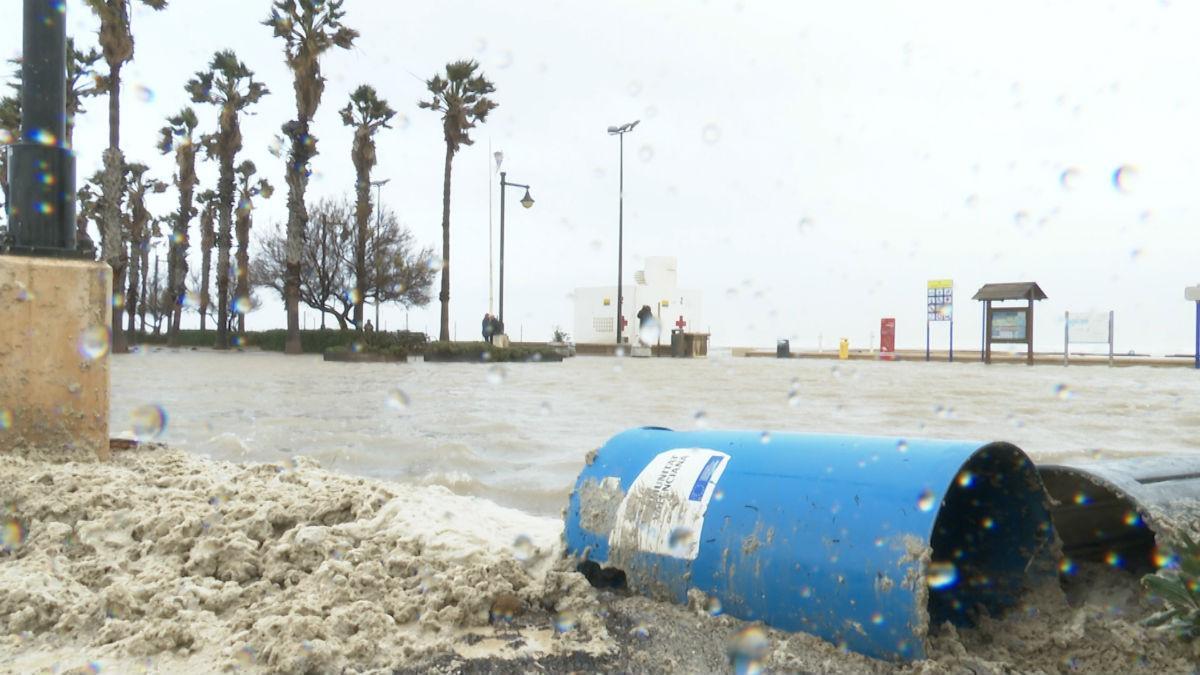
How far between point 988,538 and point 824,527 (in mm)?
849

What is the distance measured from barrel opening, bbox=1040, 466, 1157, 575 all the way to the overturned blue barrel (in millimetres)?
248

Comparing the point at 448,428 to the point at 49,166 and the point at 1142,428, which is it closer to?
the point at 49,166

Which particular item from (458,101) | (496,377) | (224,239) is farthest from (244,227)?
(496,377)

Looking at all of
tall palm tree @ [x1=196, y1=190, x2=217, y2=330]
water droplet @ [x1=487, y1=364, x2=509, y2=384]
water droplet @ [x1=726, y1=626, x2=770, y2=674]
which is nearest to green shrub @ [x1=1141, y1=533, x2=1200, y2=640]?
water droplet @ [x1=726, y1=626, x2=770, y2=674]

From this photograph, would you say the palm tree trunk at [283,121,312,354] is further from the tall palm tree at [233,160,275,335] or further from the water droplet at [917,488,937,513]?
the water droplet at [917,488,937,513]

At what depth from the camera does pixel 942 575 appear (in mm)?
2477

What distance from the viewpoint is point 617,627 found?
2.52 m

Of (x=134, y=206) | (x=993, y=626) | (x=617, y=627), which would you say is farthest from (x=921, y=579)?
(x=134, y=206)

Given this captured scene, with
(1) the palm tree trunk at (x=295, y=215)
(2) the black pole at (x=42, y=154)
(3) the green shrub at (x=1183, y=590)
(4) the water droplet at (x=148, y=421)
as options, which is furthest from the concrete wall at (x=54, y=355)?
(1) the palm tree trunk at (x=295, y=215)

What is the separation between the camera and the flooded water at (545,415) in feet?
18.9

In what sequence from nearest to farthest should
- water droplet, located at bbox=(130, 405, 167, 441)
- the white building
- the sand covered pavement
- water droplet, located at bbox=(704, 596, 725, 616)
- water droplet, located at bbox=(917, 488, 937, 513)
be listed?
1. water droplet, located at bbox=(917, 488, 937, 513)
2. the sand covered pavement
3. water droplet, located at bbox=(704, 596, 725, 616)
4. water droplet, located at bbox=(130, 405, 167, 441)
5. the white building

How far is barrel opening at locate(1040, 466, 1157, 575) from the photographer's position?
285 centimetres

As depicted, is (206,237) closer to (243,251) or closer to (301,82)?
(243,251)

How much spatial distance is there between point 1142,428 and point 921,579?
7092mm
